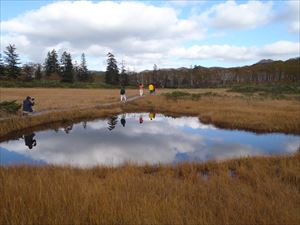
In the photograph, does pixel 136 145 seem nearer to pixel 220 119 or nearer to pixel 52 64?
pixel 220 119

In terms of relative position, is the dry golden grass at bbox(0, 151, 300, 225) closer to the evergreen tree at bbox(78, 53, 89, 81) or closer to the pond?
the pond

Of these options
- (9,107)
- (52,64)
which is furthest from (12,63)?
(9,107)

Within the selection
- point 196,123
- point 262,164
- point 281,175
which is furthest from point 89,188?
point 196,123

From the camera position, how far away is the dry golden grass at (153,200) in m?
4.61

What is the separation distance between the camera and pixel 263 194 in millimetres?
6238

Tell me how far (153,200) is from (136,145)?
9973 millimetres

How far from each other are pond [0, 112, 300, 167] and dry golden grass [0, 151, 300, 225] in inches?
139

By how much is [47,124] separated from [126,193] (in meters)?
16.0

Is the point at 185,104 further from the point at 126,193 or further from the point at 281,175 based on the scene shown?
the point at 126,193

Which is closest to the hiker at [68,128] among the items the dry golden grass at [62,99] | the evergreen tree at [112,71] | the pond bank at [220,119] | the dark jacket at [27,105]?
the pond bank at [220,119]

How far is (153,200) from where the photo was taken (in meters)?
5.45

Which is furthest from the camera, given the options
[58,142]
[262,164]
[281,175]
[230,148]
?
[58,142]

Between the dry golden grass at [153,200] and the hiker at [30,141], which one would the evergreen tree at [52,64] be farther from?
the dry golden grass at [153,200]

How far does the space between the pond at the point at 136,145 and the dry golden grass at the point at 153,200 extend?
11.6 ft
